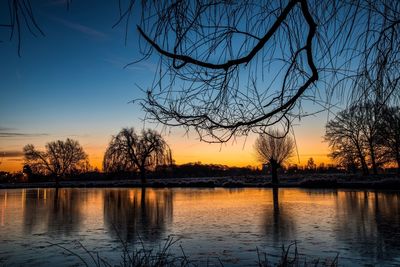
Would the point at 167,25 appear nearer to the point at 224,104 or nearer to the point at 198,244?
the point at 224,104

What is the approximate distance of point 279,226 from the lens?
31.3 ft

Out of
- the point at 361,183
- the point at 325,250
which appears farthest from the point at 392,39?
the point at 361,183

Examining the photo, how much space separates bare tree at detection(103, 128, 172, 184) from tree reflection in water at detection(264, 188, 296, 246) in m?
36.1

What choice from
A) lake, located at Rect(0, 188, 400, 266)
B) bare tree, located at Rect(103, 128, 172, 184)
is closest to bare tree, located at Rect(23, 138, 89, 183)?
bare tree, located at Rect(103, 128, 172, 184)

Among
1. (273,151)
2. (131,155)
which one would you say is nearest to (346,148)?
(273,151)

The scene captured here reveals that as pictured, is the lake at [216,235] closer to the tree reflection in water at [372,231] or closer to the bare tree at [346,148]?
the tree reflection in water at [372,231]

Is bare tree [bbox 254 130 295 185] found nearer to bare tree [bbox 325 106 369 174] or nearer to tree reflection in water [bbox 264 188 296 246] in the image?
bare tree [bbox 325 106 369 174]

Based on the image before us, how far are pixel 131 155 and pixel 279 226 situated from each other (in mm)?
41987

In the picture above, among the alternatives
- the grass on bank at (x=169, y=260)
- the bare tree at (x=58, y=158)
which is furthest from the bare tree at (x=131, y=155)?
the grass on bank at (x=169, y=260)

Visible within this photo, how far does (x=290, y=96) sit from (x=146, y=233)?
735 centimetres

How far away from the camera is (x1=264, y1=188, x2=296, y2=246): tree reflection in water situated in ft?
26.0

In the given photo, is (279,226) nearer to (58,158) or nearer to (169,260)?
(169,260)

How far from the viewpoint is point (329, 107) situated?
176 cm

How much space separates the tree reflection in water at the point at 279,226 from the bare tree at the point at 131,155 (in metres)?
36.1
